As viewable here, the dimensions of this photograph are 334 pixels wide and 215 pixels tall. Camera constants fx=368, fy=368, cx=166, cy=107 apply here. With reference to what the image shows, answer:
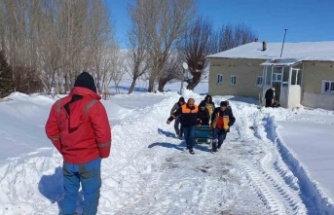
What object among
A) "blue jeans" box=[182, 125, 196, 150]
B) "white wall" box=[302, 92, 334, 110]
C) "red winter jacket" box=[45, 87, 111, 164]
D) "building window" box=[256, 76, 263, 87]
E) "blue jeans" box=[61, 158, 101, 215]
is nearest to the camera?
"red winter jacket" box=[45, 87, 111, 164]

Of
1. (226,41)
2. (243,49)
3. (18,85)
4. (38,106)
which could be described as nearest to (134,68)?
(243,49)

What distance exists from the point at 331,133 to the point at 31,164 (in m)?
11.6

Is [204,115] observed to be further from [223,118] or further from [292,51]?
[292,51]

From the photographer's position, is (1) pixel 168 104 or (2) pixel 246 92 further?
(2) pixel 246 92

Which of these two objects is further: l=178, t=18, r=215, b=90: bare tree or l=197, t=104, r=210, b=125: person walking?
l=178, t=18, r=215, b=90: bare tree

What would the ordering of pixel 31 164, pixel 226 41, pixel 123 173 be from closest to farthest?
pixel 31 164, pixel 123 173, pixel 226 41

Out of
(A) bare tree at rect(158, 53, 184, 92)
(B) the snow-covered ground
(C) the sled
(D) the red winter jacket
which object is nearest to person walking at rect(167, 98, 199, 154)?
(B) the snow-covered ground

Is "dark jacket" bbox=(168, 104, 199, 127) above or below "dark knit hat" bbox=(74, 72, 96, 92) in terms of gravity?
below

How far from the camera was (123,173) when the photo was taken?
7.41m

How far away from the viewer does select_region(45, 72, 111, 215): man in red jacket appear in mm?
4160

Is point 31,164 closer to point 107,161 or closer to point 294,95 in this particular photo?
point 107,161

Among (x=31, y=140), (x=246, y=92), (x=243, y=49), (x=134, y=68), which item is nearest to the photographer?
(x=31, y=140)

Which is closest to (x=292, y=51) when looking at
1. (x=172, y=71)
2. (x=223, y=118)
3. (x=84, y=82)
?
(x=172, y=71)

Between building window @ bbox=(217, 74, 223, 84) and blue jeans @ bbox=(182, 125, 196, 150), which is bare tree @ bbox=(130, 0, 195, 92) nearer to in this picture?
building window @ bbox=(217, 74, 223, 84)
